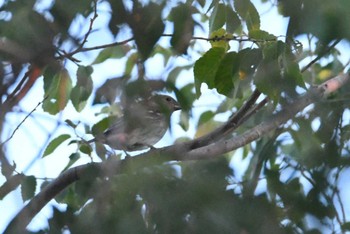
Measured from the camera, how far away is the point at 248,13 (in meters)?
3.10

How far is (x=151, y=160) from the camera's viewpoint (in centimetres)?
216

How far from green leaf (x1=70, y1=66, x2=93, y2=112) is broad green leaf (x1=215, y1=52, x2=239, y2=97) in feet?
1.82

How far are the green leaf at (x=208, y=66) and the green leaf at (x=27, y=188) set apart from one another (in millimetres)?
1028

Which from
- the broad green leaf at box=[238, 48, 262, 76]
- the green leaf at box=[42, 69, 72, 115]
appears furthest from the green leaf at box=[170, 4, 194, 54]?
the green leaf at box=[42, 69, 72, 115]

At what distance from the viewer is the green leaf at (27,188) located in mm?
3773

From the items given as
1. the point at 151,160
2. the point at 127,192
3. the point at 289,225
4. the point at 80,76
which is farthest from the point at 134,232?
the point at 80,76

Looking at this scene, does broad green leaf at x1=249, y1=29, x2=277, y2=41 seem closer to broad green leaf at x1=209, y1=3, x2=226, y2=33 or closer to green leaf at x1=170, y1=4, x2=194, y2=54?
broad green leaf at x1=209, y1=3, x2=226, y2=33

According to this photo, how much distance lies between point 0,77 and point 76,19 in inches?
10.6

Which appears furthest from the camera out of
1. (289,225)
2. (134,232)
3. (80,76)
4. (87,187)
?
(80,76)

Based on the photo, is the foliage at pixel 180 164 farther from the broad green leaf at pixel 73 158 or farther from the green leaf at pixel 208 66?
the broad green leaf at pixel 73 158

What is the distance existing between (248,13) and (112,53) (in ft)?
2.94

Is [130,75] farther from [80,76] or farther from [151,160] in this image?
[80,76]

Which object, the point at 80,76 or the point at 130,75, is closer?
the point at 130,75

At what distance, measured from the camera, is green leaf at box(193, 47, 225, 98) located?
3.24m
